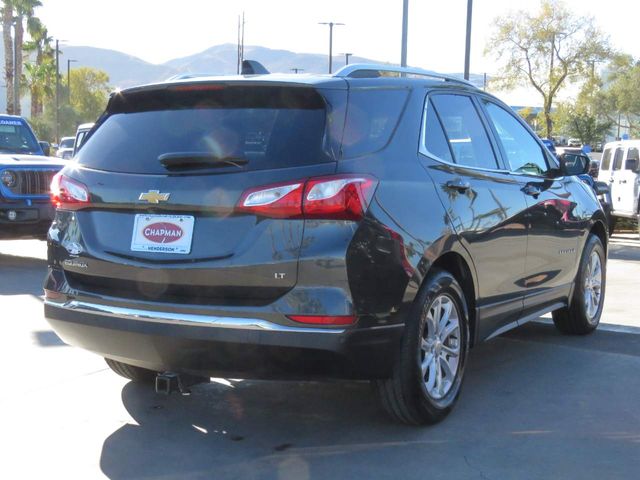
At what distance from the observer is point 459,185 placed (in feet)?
15.8

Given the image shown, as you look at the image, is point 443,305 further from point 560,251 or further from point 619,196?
point 619,196

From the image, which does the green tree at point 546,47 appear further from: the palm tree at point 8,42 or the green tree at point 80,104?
the green tree at point 80,104

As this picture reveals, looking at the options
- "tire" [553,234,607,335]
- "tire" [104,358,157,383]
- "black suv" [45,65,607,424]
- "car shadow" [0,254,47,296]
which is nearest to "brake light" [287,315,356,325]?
"black suv" [45,65,607,424]

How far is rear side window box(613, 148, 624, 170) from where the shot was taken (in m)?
17.5

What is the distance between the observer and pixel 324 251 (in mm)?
3912

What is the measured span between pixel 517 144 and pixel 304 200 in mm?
2542

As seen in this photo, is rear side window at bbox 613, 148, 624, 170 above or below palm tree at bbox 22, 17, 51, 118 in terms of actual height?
below

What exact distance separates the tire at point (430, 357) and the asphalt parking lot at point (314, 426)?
14 centimetres

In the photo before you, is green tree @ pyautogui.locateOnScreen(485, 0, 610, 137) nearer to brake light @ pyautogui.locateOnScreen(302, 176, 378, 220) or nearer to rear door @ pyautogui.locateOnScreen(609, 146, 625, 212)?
rear door @ pyautogui.locateOnScreen(609, 146, 625, 212)

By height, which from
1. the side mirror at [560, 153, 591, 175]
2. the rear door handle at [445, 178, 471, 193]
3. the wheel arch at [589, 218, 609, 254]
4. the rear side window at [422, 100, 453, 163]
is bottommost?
the wheel arch at [589, 218, 609, 254]

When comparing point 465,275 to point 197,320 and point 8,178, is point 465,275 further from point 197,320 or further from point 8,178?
point 8,178

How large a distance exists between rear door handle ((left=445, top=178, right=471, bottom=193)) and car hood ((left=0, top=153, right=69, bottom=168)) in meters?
7.52

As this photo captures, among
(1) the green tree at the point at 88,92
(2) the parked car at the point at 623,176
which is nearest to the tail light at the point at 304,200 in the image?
(2) the parked car at the point at 623,176

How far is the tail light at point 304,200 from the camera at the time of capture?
3.93m
